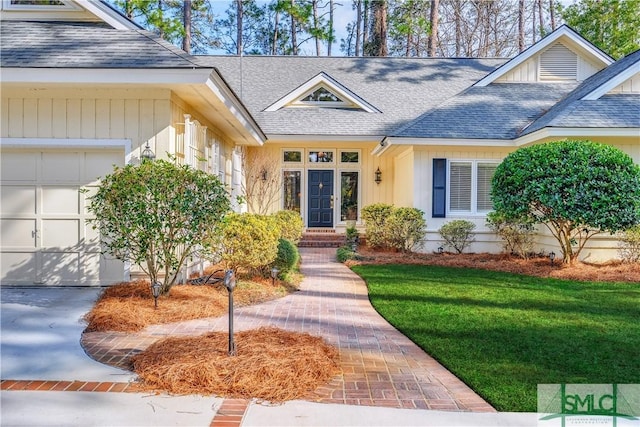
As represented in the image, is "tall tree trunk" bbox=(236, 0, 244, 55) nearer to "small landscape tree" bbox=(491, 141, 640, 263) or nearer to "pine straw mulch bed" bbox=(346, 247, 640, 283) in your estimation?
"pine straw mulch bed" bbox=(346, 247, 640, 283)

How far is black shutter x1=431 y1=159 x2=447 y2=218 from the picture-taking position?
1232cm

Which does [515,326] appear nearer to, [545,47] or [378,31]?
[545,47]

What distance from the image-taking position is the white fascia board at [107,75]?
6551mm

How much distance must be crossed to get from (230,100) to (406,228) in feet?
18.9

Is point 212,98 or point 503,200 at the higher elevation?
point 212,98

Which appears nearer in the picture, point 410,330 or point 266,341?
point 266,341

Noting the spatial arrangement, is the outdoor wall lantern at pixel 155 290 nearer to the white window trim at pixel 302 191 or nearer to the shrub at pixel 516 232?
the shrub at pixel 516 232

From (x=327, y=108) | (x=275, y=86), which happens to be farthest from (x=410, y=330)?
(x=275, y=86)

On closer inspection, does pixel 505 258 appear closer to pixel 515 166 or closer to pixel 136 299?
pixel 515 166

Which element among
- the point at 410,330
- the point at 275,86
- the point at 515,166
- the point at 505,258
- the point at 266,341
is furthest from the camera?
the point at 275,86

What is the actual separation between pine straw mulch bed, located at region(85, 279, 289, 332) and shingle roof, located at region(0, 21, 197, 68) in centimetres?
314

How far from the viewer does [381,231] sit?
12.5 meters

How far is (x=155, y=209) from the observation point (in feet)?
19.6

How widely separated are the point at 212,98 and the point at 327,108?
8.62m
